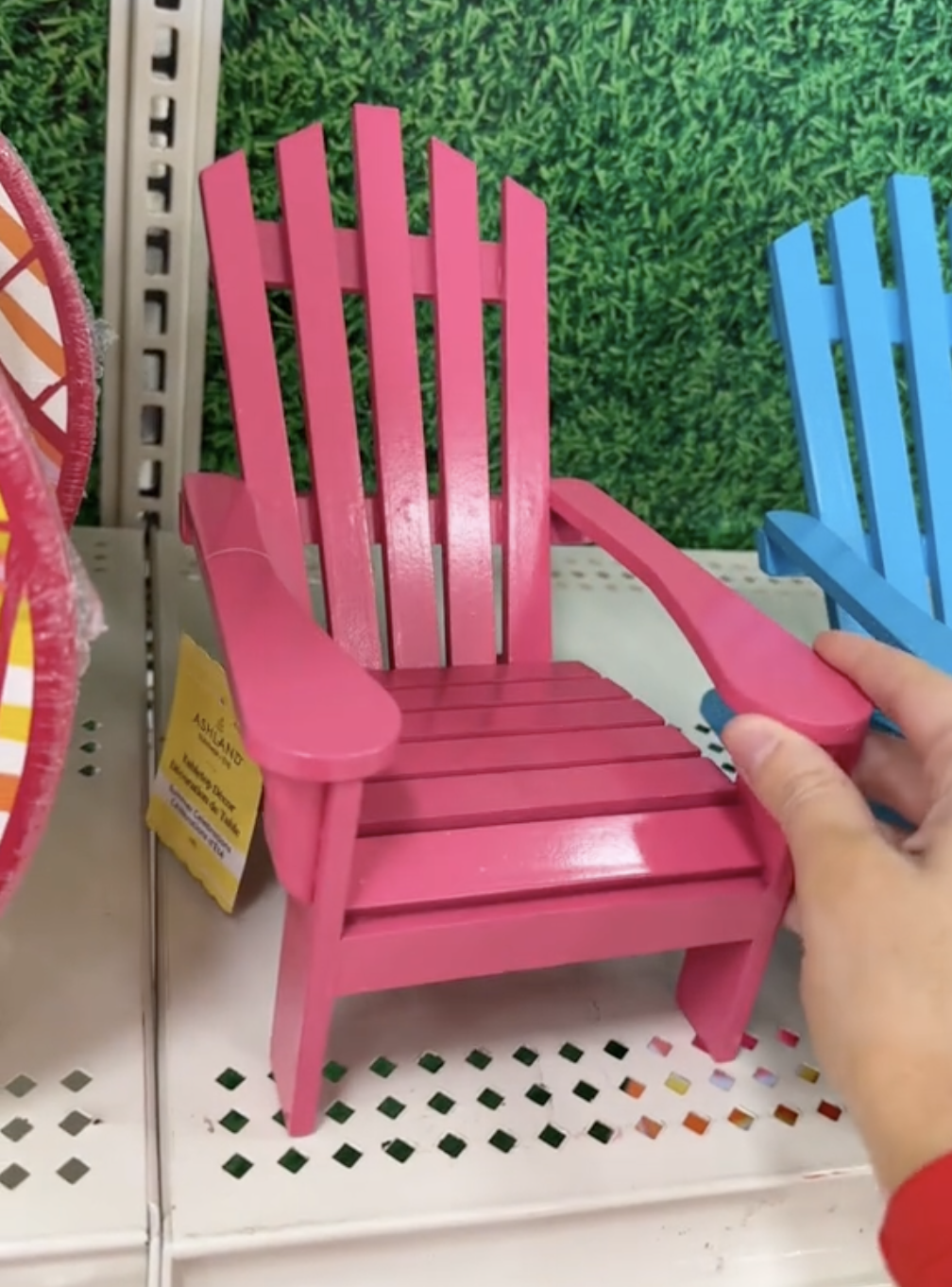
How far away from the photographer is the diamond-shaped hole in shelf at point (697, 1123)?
755 mm

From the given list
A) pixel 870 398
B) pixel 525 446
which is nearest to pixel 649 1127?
pixel 525 446

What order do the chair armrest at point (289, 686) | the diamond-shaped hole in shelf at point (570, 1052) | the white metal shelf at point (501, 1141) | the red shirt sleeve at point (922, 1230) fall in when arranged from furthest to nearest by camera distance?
1. the diamond-shaped hole in shelf at point (570, 1052)
2. the white metal shelf at point (501, 1141)
3. the chair armrest at point (289, 686)
4. the red shirt sleeve at point (922, 1230)

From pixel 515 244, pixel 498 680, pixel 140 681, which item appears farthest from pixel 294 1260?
pixel 515 244

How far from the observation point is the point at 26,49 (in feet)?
3.61

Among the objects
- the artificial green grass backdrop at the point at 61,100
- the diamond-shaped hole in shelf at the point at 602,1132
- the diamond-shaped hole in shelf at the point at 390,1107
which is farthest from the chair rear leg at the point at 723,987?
the artificial green grass backdrop at the point at 61,100

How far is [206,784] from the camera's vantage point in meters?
0.85

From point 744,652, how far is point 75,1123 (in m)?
0.51

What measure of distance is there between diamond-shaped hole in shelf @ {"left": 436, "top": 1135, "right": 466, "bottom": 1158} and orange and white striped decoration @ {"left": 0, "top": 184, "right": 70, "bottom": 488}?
0.48 meters

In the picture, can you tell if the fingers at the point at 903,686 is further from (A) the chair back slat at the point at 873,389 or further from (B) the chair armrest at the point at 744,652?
(A) the chair back slat at the point at 873,389

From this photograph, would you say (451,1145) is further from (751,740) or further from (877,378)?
(877,378)

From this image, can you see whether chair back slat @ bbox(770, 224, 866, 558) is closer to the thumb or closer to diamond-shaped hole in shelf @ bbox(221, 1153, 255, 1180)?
the thumb

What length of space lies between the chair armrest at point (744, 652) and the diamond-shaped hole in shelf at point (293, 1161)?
380 mm

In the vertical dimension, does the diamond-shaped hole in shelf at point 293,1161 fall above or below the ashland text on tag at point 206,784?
below

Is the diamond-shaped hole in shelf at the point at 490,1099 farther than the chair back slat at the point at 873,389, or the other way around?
the chair back slat at the point at 873,389
